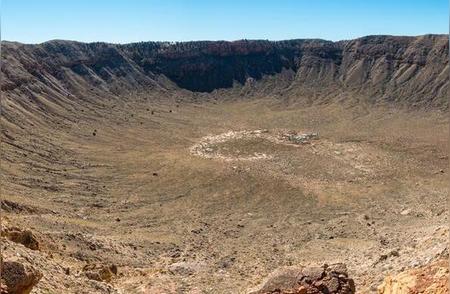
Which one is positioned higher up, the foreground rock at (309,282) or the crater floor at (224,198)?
the foreground rock at (309,282)

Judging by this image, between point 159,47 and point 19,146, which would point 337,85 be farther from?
point 19,146

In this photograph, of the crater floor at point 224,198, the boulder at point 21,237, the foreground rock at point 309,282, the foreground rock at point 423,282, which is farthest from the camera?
the crater floor at point 224,198

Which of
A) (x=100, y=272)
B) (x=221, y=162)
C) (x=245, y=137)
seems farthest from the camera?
(x=245, y=137)

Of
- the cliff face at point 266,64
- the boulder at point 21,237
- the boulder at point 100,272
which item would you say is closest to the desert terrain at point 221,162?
the boulder at point 21,237

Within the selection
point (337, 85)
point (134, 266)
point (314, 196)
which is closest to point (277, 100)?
point (337, 85)

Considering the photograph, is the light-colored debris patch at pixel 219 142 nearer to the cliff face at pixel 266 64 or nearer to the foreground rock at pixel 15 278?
the cliff face at pixel 266 64

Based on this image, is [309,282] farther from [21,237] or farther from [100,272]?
[21,237]

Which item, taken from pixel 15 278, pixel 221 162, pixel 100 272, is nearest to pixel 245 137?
pixel 221 162
